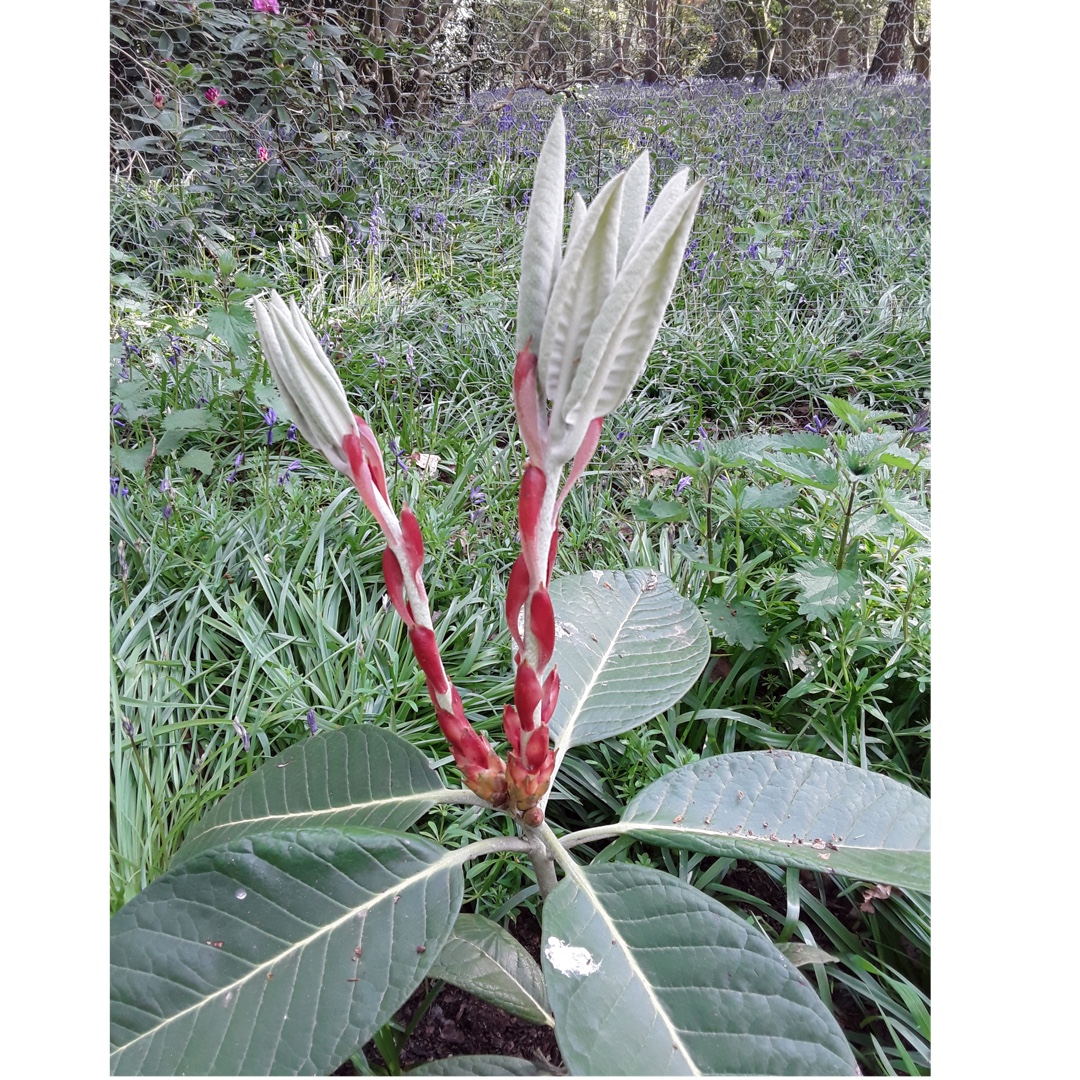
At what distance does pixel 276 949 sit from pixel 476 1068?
198 mm

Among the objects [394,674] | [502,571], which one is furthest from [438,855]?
[502,571]

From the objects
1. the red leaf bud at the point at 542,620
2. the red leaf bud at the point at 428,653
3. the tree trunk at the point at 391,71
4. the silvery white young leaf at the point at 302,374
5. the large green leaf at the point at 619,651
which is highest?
the tree trunk at the point at 391,71

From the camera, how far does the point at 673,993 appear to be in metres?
0.52

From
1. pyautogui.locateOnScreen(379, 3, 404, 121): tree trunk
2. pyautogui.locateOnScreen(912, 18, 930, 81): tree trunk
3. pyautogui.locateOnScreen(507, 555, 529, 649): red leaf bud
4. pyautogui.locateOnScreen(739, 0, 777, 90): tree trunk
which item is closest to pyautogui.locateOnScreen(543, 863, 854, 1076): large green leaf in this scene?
pyautogui.locateOnScreen(507, 555, 529, 649): red leaf bud

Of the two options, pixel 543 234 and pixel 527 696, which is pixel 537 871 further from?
pixel 543 234

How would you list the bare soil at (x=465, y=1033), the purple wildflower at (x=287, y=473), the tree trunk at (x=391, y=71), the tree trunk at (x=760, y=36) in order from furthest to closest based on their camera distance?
the tree trunk at (x=760, y=36) → the tree trunk at (x=391, y=71) → the purple wildflower at (x=287, y=473) → the bare soil at (x=465, y=1033)

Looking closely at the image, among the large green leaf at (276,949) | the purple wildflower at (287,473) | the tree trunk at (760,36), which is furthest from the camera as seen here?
the tree trunk at (760,36)

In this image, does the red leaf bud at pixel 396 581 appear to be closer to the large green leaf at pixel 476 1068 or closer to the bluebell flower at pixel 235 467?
the large green leaf at pixel 476 1068

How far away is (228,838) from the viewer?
2.25 feet

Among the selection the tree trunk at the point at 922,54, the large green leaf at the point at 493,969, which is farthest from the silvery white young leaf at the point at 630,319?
the tree trunk at the point at 922,54

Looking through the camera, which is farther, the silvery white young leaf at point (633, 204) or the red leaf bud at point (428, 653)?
the red leaf bud at point (428, 653)

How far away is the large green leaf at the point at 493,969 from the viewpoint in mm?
630

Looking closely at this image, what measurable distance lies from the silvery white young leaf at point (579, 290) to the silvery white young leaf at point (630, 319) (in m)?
0.01

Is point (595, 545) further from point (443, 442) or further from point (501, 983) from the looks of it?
point (501, 983)
